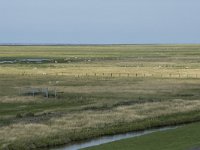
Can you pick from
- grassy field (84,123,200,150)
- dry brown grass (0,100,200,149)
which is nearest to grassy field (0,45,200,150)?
dry brown grass (0,100,200,149)

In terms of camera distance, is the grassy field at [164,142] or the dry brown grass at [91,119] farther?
the dry brown grass at [91,119]

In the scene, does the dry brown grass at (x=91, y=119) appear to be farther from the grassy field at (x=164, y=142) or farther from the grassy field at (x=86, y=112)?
the grassy field at (x=164, y=142)

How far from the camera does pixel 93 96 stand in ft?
186

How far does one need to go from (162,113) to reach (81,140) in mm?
11768

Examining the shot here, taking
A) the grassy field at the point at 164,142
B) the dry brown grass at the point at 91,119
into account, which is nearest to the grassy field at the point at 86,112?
the dry brown grass at the point at 91,119

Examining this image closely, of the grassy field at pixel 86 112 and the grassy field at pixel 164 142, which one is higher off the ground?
the grassy field at pixel 164 142

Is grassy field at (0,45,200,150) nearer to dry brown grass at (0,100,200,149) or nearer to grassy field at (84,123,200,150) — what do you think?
dry brown grass at (0,100,200,149)

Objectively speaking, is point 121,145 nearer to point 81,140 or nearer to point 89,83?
point 81,140

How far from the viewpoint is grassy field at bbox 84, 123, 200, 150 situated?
26922 mm

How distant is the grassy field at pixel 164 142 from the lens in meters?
26.9

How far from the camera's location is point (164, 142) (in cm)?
2914

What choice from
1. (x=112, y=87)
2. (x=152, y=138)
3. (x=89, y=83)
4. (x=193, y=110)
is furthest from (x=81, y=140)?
(x=89, y=83)

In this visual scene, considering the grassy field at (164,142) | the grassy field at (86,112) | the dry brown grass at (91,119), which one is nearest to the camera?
the grassy field at (164,142)

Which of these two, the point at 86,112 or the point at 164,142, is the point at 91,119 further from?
the point at 164,142
